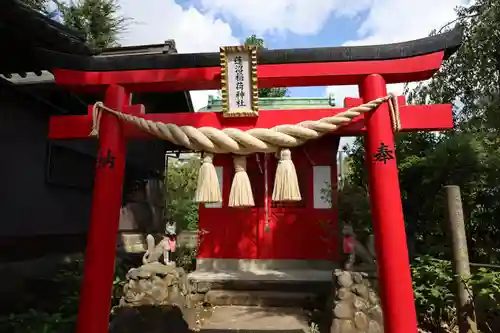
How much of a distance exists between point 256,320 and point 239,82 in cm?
404

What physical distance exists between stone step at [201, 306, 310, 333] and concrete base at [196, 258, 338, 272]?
190 centimetres

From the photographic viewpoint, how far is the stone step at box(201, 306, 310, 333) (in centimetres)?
547

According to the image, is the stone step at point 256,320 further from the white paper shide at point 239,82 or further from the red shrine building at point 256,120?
the white paper shide at point 239,82

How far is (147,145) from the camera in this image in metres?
Result: 9.19

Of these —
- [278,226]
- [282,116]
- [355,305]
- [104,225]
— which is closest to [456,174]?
[355,305]

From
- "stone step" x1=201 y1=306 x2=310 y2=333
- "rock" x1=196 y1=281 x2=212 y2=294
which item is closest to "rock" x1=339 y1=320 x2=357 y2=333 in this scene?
"stone step" x1=201 y1=306 x2=310 y2=333

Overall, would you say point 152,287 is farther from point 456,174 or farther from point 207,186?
point 456,174

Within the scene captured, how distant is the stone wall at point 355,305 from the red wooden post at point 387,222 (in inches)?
82.9

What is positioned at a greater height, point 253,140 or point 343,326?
point 253,140

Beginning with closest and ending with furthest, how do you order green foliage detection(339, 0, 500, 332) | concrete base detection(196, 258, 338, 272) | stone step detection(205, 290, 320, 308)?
green foliage detection(339, 0, 500, 332) → stone step detection(205, 290, 320, 308) → concrete base detection(196, 258, 338, 272)

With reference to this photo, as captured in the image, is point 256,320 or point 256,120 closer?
point 256,120

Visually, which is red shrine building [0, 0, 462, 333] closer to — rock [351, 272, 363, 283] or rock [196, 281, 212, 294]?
rock [351, 272, 363, 283]

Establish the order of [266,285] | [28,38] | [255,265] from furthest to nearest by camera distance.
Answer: [255,265], [266,285], [28,38]

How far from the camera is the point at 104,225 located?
316cm
